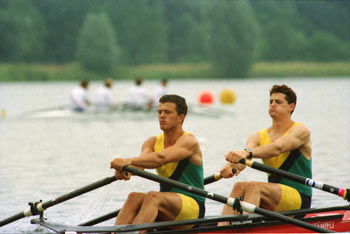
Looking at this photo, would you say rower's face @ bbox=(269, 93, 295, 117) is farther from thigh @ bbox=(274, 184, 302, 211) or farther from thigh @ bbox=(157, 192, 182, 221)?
thigh @ bbox=(157, 192, 182, 221)

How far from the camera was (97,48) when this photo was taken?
282 ft

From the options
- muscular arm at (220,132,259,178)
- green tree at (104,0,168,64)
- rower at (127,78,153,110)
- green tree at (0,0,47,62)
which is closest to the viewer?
muscular arm at (220,132,259,178)

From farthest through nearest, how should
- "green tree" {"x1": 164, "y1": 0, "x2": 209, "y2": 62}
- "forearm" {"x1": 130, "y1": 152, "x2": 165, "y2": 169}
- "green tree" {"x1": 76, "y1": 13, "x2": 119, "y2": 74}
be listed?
1. "green tree" {"x1": 164, "y1": 0, "x2": 209, "y2": 62}
2. "green tree" {"x1": 76, "y1": 13, "x2": 119, "y2": 74}
3. "forearm" {"x1": 130, "y1": 152, "x2": 165, "y2": 169}

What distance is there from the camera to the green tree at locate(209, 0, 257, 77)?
84625mm

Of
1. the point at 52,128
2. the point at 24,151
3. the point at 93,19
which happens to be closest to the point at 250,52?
the point at 93,19

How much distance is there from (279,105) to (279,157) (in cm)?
58

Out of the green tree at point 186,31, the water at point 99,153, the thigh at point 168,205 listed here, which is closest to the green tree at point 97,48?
the green tree at point 186,31

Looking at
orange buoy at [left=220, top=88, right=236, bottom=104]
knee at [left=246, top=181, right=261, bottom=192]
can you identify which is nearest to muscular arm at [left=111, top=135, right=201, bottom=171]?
knee at [left=246, top=181, right=261, bottom=192]

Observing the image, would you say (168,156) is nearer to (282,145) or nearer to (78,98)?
(282,145)

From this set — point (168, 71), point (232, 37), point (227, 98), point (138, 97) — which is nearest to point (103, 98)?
point (138, 97)

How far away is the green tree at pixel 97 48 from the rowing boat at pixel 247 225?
255 ft

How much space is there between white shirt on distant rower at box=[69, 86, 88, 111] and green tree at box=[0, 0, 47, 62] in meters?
61.9

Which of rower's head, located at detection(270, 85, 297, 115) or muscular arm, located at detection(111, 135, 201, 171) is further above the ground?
rower's head, located at detection(270, 85, 297, 115)

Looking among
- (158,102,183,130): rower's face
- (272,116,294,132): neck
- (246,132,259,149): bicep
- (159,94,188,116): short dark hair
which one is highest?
(159,94,188,116): short dark hair
